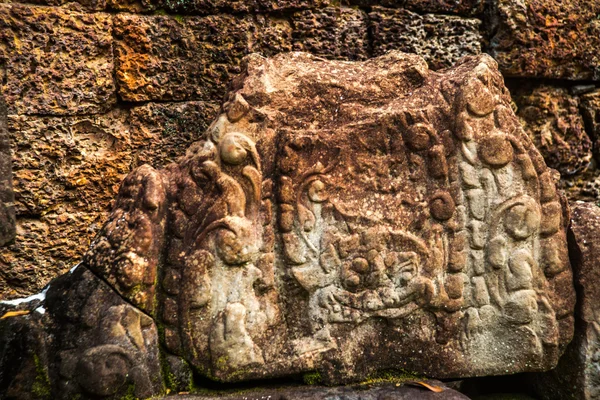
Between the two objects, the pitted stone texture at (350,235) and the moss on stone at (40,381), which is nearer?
the moss on stone at (40,381)

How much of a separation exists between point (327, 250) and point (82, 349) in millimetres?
847

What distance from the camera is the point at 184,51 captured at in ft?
11.1

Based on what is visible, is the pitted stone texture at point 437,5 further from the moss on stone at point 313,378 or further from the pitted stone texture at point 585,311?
the moss on stone at point 313,378

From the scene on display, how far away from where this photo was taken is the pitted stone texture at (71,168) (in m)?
3.20

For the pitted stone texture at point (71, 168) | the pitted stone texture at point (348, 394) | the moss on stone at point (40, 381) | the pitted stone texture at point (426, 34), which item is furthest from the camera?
the pitted stone texture at point (426, 34)

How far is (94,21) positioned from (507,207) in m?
2.23

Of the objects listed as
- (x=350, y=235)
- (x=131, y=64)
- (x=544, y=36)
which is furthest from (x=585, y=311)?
(x=131, y=64)

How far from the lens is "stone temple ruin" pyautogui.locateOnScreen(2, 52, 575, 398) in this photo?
207 centimetres

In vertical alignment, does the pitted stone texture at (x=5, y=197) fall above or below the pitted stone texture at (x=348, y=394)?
above

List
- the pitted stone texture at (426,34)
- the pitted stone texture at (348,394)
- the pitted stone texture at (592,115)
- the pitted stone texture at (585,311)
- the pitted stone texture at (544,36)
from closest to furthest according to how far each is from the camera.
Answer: the pitted stone texture at (348,394)
the pitted stone texture at (585,311)
the pitted stone texture at (426,34)
the pitted stone texture at (544,36)
the pitted stone texture at (592,115)

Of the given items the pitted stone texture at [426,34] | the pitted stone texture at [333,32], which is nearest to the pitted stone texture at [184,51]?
the pitted stone texture at [333,32]

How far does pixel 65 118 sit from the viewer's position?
324cm

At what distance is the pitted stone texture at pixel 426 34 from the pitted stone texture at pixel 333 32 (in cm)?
8

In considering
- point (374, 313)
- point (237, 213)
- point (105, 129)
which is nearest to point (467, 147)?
point (374, 313)
